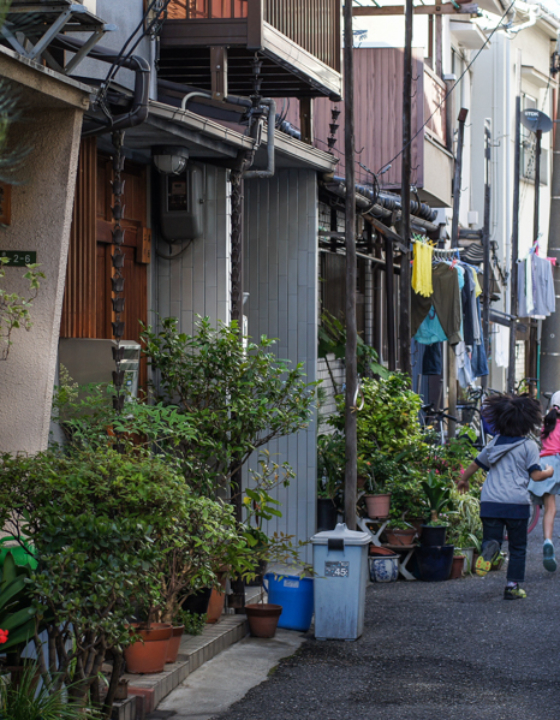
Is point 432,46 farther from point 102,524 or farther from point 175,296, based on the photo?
point 102,524

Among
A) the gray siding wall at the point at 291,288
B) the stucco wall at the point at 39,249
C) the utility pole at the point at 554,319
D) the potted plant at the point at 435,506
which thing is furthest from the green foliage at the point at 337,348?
the utility pole at the point at 554,319

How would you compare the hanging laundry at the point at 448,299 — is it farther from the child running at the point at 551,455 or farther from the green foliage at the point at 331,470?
the green foliage at the point at 331,470

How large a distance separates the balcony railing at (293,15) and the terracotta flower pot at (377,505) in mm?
4415

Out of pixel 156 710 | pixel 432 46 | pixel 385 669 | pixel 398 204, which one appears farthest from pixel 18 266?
pixel 432 46

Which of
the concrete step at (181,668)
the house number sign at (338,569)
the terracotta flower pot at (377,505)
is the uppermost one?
the terracotta flower pot at (377,505)

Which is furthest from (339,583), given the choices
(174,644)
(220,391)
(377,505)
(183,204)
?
(183,204)

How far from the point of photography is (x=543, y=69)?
30703 mm

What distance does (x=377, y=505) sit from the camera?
10812 millimetres

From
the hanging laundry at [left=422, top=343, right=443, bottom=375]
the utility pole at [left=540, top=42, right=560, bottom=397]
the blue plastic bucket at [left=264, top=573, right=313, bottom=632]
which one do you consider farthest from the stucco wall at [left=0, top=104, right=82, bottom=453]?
the utility pole at [left=540, top=42, right=560, bottom=397]

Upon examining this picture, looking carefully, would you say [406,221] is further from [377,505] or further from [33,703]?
[33,703]

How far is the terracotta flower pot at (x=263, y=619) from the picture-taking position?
8.20 metres

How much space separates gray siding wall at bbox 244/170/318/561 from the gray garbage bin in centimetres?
238

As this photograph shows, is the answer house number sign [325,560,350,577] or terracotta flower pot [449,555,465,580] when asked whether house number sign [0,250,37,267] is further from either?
terracotta flower pot [449,555,465,580]

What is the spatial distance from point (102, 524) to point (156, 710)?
1.87m
